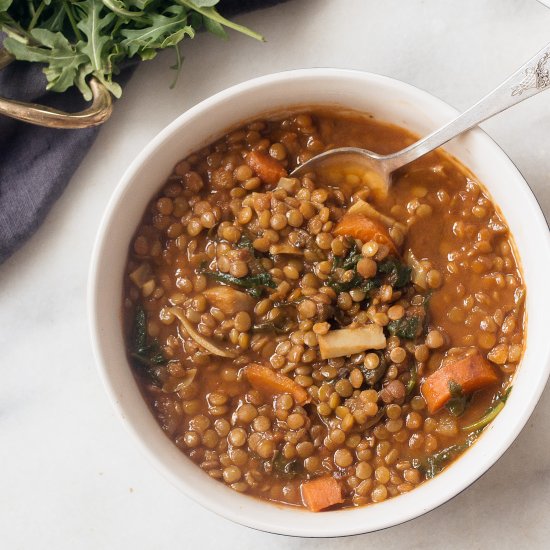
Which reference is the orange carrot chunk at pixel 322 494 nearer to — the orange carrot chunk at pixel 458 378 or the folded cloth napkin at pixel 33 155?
the orange carrot chunk at pixel 458 378

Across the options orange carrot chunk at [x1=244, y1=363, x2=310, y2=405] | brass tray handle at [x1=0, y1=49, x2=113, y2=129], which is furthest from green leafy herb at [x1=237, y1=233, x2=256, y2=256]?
brass tray handle at [x1=0, y1=49, x2=113, y2=129]

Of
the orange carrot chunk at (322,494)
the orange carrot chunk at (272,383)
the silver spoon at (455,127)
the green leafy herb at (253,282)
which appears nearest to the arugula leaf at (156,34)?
the silver spoon at (455,127)

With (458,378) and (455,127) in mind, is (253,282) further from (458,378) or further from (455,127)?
(455,127)

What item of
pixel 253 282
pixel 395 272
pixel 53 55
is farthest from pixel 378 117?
pixel 53 55

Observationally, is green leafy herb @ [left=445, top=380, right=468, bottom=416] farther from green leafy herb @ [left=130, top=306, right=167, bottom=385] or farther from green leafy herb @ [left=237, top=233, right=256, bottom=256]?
green leafy herb @ [left=130, top=306, right=167, bottom=385]

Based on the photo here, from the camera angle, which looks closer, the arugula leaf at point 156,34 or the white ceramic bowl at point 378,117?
the white ceramic bowl at point 378,117

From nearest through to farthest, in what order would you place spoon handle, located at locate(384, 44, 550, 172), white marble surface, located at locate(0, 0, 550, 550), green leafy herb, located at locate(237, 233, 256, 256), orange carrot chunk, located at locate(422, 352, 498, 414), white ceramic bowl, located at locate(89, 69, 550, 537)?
spoon handle, located at locate(384, 44, 550, 172) → white ceramic bowl, located at locate(89, 69, 550, 537) → orange carrot chunk, located at locate(422, 352, 498, 414) → green leafy herb, located at locate(237, 233, 256, 256) → white marble surface, located at locate(0, 0, 550, 550)
